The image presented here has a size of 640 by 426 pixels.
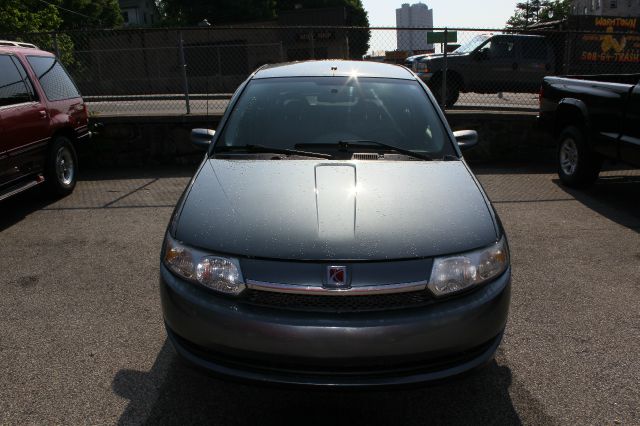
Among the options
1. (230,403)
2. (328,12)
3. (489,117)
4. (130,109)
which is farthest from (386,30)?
(328,12)

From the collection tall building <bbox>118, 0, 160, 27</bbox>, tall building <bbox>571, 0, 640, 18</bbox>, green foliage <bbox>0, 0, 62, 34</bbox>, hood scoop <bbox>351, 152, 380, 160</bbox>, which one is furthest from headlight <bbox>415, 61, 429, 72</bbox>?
tall building <bbox>118, 0, 160, 27</bbox>

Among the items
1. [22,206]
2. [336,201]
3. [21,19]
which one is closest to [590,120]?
[336,201]

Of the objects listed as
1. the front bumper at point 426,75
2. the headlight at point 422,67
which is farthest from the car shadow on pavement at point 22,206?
the headlight at point 422,67

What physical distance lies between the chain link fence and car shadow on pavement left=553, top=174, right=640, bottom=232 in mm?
2761

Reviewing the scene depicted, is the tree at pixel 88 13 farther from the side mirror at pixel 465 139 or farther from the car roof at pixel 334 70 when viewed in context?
the side mirror at pixel 465 139

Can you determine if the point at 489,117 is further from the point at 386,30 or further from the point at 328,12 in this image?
the point at 328,12

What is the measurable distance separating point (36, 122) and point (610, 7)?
239ft

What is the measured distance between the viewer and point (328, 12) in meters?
33.3

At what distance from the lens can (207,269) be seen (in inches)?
102

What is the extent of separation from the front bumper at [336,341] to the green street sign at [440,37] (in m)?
7.98

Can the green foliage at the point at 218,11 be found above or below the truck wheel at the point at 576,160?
above

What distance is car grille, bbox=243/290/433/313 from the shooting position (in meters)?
2.42

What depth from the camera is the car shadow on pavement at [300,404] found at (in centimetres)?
279

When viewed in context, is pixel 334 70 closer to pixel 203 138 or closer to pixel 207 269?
pixel 203 138
